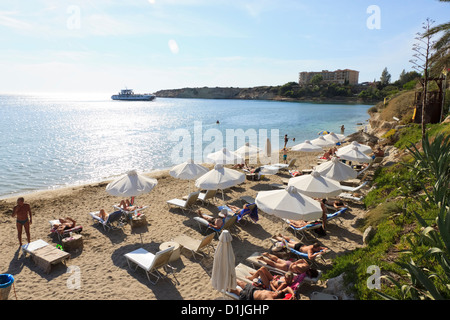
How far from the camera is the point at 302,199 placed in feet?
21.3

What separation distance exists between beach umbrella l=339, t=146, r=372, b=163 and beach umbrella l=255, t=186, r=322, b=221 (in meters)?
6.23

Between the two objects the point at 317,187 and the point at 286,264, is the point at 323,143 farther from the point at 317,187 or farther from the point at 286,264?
the point at 286,264

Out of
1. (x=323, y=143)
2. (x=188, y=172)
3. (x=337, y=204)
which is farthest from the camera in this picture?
(x=323, y=143)

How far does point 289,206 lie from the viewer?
6242 mm

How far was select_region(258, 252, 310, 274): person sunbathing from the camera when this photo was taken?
5.53 m

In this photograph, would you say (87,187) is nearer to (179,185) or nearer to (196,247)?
(179,185)

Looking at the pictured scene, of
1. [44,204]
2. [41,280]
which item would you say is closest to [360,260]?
[41,280]

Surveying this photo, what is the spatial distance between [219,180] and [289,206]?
284 centimetres

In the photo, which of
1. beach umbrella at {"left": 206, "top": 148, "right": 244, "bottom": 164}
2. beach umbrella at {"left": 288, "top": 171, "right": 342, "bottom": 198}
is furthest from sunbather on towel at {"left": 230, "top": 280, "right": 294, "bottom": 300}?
beach umbrella at {"left": 206, "top": 148, "right": 244, "bottom": 164}

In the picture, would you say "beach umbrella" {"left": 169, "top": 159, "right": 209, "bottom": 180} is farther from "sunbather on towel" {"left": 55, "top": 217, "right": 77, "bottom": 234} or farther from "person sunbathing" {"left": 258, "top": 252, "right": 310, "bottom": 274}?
"person sunbathing" {"left": 258, "top": 252, "right": 310, "bottom": 274}

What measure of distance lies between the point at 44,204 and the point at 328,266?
11512 mm

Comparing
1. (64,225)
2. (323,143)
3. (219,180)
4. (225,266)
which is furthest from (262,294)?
(323,143)
